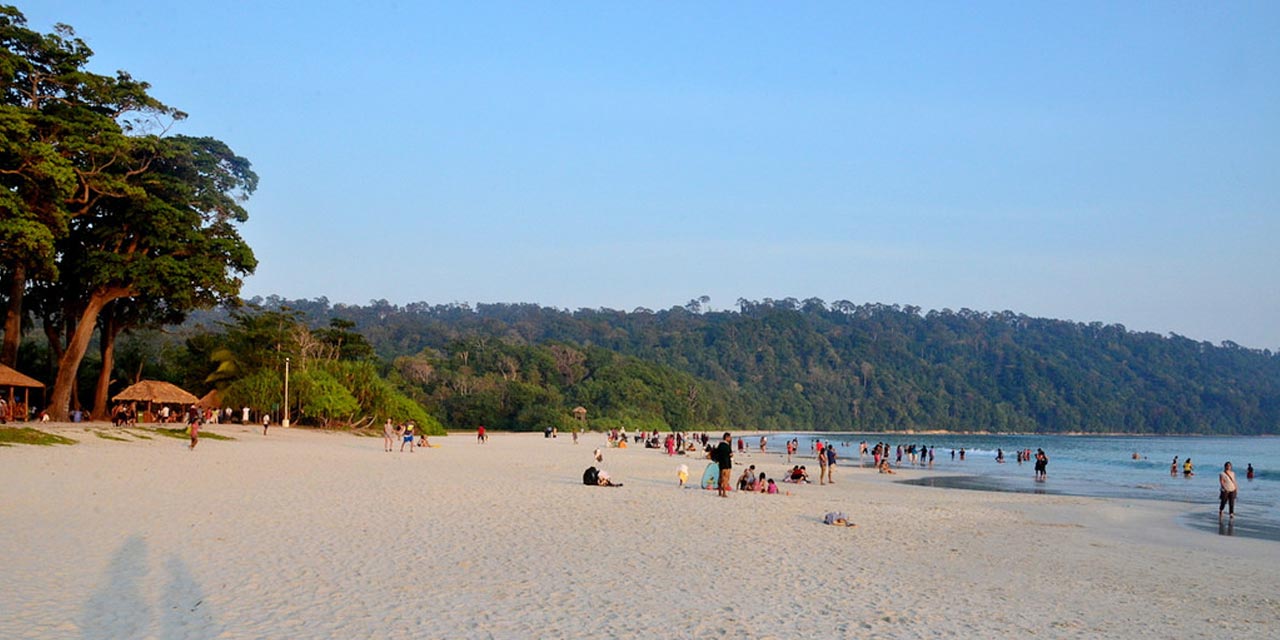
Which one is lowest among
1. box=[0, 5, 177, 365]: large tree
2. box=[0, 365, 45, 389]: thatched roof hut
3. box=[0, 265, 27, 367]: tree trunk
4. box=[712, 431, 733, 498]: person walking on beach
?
box=[712, 431, 733, 498]: person walking on beach

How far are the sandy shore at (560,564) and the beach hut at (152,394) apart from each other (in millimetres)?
19746

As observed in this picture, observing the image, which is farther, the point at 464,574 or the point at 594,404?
the point at 594,404

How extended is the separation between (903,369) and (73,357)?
150605 millimetres

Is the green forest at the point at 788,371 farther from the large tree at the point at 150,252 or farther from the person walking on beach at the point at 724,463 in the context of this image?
the person walking on beach at the point at 724,463

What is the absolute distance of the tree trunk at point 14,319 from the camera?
3195 cm

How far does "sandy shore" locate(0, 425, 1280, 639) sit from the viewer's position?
25.1 ft

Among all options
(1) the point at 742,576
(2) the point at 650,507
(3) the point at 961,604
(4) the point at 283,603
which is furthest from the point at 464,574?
(2) the point at 650,507

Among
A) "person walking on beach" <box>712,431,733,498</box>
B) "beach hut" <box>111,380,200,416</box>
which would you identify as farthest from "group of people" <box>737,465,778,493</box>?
"beach hut" <box>111,380,200,416</box>

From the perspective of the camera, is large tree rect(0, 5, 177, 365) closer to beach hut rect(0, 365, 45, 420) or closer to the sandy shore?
beach hut rect(0, 365, 45, 420)

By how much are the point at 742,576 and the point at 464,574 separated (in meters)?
3.02

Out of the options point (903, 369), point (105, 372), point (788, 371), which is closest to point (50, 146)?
point (105, 372)

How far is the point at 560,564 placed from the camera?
10.4 m

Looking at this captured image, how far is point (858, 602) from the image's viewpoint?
8914mm

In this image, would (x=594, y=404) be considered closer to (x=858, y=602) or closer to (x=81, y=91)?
(x=81, y=91)
